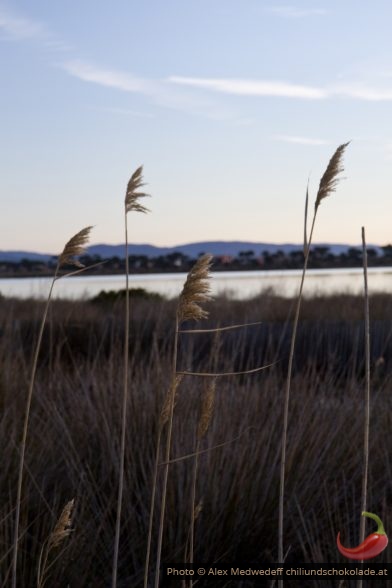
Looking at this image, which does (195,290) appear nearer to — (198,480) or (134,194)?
(134,194)

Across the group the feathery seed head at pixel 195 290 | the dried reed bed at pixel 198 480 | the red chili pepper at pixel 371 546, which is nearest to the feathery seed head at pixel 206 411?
the feathery seed head at pixel 195 290

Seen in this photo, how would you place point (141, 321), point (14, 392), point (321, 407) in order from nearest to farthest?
point (321, 407) → point (14, 392) → point (141, 321)

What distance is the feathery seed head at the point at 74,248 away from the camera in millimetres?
1386

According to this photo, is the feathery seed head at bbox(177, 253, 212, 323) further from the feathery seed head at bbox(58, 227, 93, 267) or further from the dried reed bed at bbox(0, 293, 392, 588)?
the dried reed bed at bbox(0, 293, 392, 588)

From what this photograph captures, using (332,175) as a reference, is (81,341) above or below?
below

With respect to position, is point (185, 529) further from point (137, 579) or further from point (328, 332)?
point (328, 332)

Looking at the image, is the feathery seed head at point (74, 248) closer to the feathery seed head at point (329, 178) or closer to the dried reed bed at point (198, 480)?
the feathery seed head at point (329, 178)

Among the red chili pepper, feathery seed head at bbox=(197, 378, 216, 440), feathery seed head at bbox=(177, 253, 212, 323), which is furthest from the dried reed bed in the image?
feathery seed head at bbox=(177, 253, 212, 323)

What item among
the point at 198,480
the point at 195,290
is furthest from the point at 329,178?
the point at 198,480

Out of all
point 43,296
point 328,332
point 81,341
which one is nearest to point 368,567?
point 328,332

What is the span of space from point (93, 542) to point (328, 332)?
5788mm

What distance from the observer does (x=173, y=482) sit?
305 centimetres

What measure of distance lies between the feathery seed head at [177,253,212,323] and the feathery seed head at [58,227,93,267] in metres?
0.21

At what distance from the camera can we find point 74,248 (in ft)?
4.56
